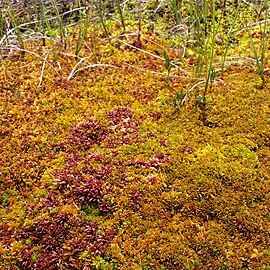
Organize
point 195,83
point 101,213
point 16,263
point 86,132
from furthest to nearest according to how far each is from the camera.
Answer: point 195,83
point 86,132
point 101,213
point 16,263

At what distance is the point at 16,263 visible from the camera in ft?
7.81

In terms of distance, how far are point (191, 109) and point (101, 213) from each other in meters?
1.14

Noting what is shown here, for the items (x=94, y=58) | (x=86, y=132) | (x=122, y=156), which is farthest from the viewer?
(x=94, y=58)

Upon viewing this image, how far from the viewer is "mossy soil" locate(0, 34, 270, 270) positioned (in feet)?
7.92

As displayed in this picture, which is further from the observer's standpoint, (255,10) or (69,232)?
(255,10)

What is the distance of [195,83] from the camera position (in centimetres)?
352

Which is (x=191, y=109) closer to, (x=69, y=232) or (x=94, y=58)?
(x=94, y=58)

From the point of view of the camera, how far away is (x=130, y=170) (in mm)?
2824

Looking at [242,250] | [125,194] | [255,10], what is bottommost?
[242,250]

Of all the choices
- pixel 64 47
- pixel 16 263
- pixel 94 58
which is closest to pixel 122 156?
pixel 16 263

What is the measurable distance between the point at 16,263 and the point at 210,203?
1.19 metres

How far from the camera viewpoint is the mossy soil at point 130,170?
2.41m

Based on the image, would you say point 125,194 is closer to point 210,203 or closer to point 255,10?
point 210,203

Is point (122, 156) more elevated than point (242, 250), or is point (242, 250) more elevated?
point (122, 156)
